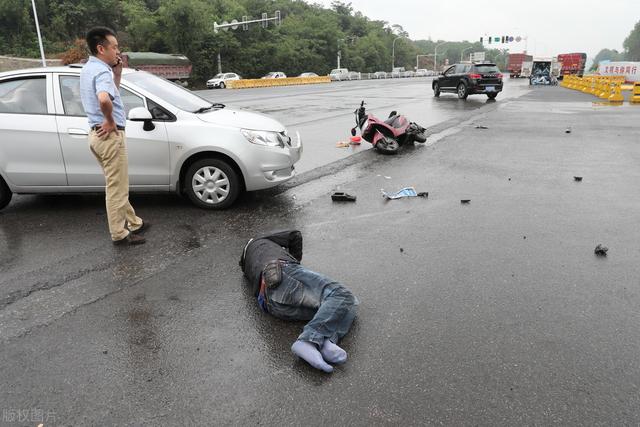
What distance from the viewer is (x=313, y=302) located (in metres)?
3.43

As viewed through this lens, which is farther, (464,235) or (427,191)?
(427,191)

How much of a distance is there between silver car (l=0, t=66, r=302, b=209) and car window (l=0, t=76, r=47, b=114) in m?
0.01

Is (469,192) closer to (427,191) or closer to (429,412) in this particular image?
(427,191)

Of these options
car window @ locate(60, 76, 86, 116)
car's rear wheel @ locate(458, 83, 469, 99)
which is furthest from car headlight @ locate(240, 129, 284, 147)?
car's rear wheel @ locate(458, 83, 469, 99)

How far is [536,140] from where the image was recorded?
461 inches

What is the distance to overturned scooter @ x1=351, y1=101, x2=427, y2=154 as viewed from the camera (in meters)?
10.2

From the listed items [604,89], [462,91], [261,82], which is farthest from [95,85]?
[261,82]

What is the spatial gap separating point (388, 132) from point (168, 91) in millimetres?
5205

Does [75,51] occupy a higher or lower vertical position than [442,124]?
higher

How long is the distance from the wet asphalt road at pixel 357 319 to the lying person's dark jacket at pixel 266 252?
0.74ft

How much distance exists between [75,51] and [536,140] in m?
50.3

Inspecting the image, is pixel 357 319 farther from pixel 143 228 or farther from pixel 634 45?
pixel 634 45

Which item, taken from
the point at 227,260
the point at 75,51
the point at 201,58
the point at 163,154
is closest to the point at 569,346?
the point at 227,260

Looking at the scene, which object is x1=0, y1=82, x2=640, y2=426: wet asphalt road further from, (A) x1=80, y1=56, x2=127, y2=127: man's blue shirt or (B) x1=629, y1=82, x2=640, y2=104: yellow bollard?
(B) x1=629, y1=82, x2=640, y2=104: yellow bollard
